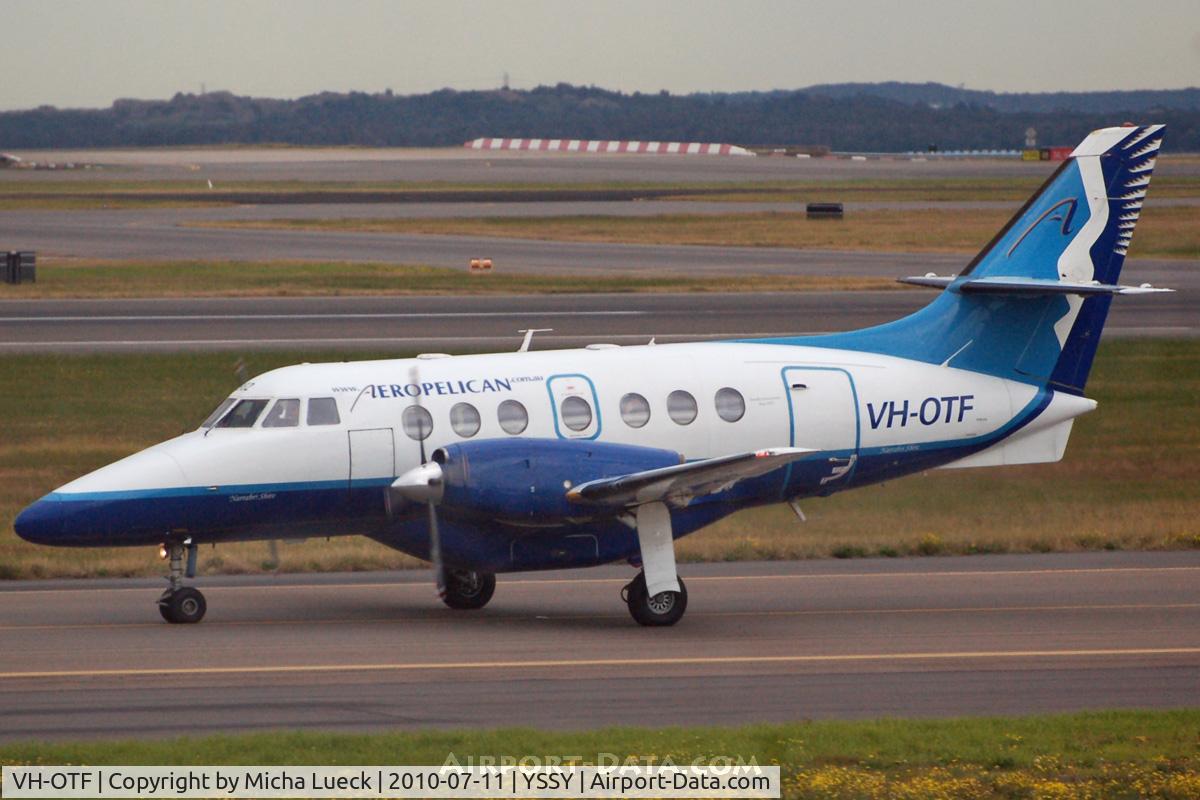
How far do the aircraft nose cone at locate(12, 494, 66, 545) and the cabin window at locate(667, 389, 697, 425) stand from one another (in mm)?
6515

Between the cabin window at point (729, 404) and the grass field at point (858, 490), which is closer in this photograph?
the cabin window at point (729, 404)

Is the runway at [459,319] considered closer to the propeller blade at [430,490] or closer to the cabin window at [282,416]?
the cabin window at [282,416]

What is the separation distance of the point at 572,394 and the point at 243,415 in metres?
3.53

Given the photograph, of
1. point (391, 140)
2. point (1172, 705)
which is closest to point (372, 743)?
point (1172, 705)

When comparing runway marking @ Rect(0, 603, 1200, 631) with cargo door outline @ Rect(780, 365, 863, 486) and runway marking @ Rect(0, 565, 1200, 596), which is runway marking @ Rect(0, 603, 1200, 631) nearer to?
cargo door outline @ Rect(780, 365, 863, 486)

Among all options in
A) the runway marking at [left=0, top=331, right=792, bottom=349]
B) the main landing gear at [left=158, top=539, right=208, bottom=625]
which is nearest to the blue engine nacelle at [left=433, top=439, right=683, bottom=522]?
the main landing gear at [left=158, top=539, right=208, bottom=625]

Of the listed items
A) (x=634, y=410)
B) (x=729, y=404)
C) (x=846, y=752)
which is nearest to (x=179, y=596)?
(x=634, y=410)

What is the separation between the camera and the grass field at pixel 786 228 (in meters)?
61.4

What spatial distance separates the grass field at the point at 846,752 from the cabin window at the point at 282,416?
5.37 m

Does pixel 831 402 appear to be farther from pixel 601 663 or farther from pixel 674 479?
pixel 601 663

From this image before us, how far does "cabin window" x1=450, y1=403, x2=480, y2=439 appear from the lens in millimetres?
17406

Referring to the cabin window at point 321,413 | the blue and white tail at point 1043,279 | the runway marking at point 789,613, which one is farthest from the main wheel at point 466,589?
the blue and white tail at point 1043,279

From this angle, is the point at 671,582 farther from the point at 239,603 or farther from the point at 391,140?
the point at 391,140

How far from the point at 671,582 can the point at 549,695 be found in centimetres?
352
